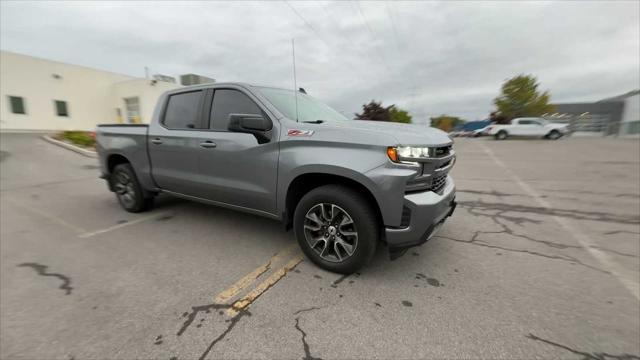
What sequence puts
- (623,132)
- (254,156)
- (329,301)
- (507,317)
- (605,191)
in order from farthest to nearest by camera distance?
1. (623,132)
2. (605,191)
3. (254,156)
4. (329,301)
5. (507,317)

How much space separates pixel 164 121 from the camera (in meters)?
4.06

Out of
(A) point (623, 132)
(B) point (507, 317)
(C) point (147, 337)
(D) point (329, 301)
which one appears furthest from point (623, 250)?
(A) point (623, 132)

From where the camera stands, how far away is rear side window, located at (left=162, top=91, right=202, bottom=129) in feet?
12.1

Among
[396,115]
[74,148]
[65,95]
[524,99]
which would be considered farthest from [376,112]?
[524,99]

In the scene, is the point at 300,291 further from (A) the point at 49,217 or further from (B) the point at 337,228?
(A) the point at 49,217

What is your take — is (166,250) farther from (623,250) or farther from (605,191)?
(605,191)

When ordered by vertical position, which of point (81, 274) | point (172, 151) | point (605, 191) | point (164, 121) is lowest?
point (81, 274)

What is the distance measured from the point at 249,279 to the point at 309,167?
4.05 ft

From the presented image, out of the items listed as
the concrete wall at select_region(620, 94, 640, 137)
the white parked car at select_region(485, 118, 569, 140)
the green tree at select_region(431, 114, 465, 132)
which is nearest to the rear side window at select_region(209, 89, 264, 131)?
the white parked car at select_region(485, 118, 569, 140)

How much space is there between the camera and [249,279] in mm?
2730

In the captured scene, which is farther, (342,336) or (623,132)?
(623,132)

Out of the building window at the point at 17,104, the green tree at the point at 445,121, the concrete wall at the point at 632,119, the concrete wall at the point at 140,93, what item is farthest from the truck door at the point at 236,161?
the green tree at the point at 445,121

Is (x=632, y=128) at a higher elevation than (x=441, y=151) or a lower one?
higher

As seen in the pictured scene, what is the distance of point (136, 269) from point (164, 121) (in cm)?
214
